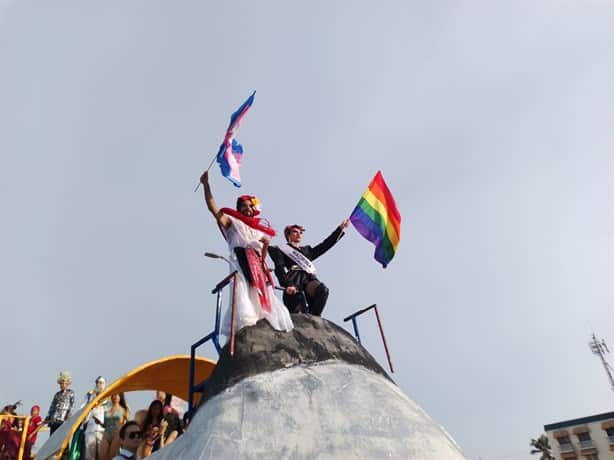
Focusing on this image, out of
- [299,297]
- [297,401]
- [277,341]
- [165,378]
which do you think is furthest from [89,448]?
[297,401]

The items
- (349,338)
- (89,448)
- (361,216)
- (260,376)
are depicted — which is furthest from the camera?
(361,216)

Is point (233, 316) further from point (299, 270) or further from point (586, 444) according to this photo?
point (586, 444)

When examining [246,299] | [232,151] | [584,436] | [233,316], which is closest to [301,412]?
[233,316]

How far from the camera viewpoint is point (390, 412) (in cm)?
311

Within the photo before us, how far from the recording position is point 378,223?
6688mm

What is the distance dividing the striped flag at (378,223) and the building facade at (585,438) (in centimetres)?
4148

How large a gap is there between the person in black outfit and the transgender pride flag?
1.08 metres

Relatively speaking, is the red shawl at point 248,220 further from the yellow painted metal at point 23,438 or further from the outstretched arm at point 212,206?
the yellow painted metal at point 23,438

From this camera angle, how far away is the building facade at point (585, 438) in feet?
126

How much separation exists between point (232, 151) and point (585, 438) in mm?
45061

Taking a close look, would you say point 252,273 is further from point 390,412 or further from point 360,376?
point 390,412

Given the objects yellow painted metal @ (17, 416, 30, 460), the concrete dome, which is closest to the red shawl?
the concrete dome

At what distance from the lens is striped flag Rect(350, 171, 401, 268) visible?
666cm

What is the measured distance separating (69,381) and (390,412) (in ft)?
27.4
